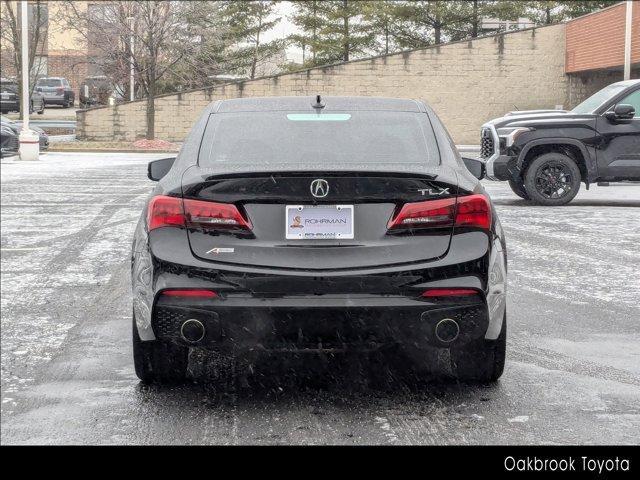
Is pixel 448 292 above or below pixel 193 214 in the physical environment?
below

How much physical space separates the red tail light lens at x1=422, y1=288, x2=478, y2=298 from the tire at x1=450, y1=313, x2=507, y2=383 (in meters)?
0.46

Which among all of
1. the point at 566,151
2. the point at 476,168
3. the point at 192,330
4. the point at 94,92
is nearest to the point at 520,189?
the point at 566,151

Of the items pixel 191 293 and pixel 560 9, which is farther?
pixel 560 9

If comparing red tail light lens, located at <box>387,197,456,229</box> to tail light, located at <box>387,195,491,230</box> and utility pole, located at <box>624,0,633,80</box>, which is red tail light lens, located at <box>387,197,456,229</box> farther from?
utility pole, located at <box>624,0,633,80</box>

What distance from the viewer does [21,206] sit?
1543cm

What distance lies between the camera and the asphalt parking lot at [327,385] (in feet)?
15.6

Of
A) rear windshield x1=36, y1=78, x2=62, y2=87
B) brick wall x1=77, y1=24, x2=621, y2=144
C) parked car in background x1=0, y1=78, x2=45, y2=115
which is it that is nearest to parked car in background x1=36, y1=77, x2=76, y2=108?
rear windshield x1=36, y1=78, x2=62, y2=87

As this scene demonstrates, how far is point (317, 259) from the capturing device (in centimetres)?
493

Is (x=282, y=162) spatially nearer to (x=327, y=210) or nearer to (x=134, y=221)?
(x=327, y=210)

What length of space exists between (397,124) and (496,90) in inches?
1561

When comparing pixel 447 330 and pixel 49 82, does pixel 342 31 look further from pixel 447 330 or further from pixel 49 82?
pixel 447 330

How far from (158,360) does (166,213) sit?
0.79 metres

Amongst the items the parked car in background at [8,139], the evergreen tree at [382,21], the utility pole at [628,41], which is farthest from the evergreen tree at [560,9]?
the parked car in background at [8,139]
